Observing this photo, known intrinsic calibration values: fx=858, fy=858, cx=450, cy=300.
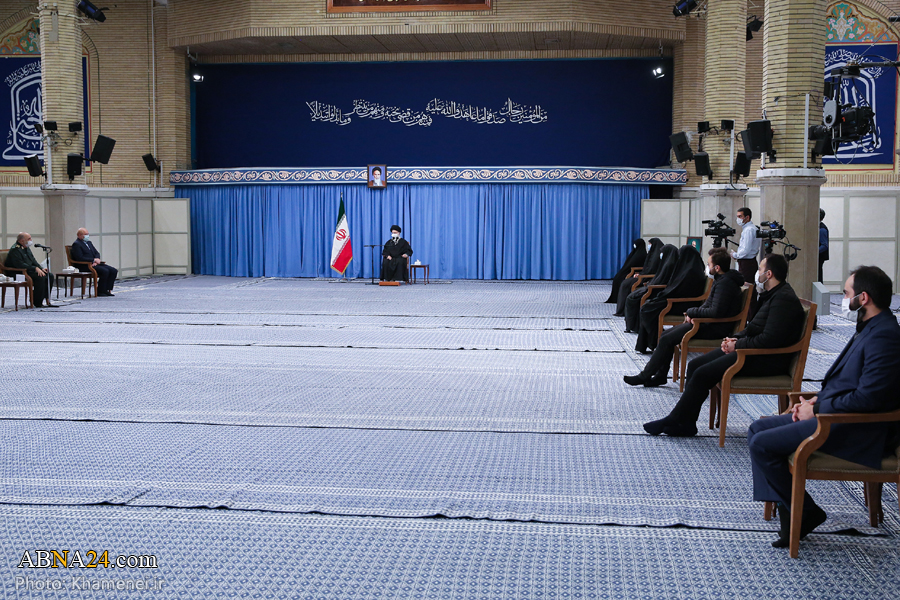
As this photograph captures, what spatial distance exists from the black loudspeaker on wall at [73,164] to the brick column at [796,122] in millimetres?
9755

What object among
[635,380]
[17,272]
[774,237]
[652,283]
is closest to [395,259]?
[17,272]

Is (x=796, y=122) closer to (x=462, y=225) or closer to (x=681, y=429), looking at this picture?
(x=681, y=429)

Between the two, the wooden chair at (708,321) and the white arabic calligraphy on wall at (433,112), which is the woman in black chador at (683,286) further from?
the white arabic calligraphy on wall at (433,112)

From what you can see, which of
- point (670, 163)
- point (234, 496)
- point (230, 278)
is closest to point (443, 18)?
point (670, 163)

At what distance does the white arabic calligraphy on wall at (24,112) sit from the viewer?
16031 mm

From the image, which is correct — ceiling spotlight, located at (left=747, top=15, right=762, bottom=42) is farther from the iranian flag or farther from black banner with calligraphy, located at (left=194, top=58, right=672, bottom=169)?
the iranian flag

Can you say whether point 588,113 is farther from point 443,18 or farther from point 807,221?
point 807,221

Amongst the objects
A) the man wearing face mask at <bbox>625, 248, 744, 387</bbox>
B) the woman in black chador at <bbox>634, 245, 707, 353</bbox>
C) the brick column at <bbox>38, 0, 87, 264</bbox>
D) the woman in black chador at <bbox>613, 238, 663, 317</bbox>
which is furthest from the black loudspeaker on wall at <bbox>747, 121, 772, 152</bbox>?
the brick column at <bbox>38, 0, 87, 264</bbox>

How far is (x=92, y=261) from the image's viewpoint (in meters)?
11.4

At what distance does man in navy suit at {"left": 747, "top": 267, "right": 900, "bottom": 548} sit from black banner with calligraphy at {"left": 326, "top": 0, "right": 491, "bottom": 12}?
12.9m

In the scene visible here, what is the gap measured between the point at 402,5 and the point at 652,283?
9.51 m

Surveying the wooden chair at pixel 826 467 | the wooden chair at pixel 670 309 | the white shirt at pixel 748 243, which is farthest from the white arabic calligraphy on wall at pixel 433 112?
the wooden chair at pixel 826 467

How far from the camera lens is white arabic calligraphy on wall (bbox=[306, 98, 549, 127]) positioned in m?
16.1

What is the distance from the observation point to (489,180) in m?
14.9
